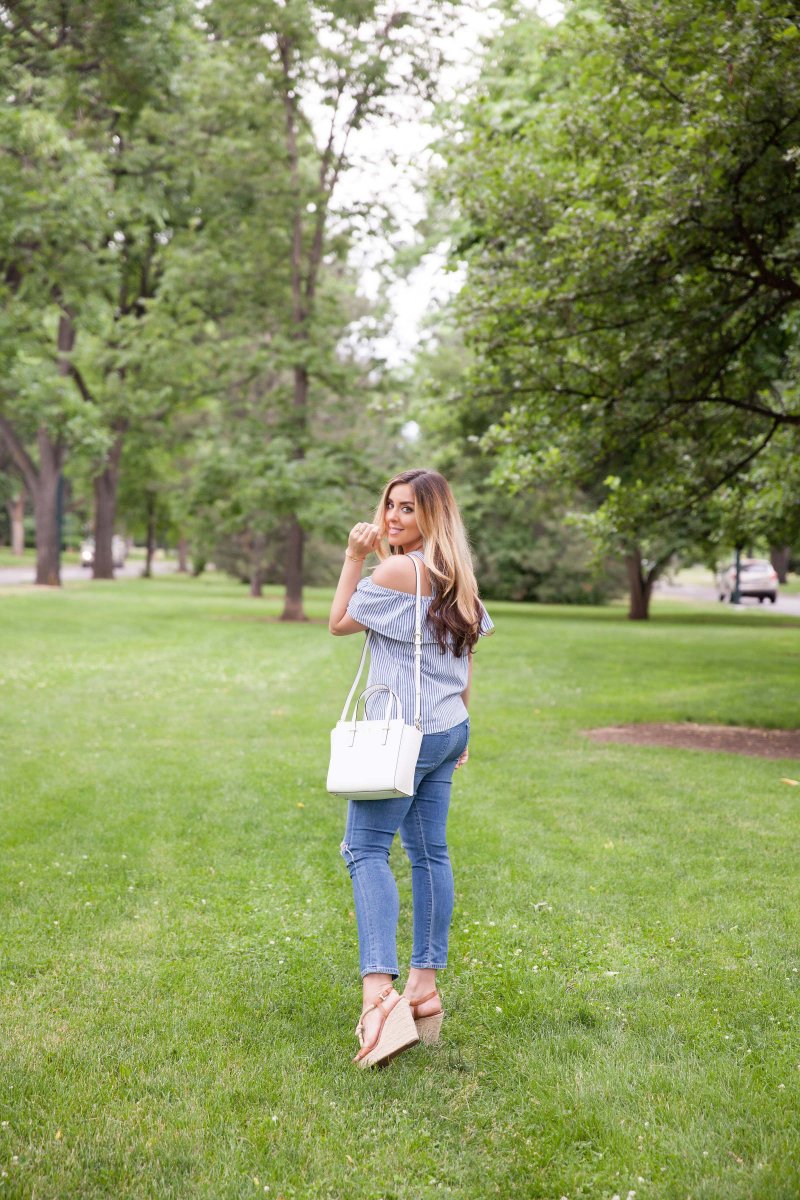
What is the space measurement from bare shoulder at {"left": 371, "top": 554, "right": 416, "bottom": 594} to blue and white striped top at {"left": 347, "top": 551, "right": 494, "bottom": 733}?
19 millimetres

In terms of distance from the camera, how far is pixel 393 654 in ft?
13.8

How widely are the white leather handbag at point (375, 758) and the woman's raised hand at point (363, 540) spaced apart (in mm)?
497

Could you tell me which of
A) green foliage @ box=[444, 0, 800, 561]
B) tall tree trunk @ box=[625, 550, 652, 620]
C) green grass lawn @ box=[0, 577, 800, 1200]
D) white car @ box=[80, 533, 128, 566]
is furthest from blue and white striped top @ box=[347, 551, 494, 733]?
white car @ box=[80, 533, 128, 566]

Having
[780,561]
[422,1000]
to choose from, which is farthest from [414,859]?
[780,561]

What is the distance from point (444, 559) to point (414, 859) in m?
1.17

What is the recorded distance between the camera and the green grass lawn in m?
3.32

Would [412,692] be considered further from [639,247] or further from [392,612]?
[639,247]

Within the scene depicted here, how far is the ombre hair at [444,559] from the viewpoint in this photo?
163 inches

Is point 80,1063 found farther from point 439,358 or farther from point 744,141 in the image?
point 439,358

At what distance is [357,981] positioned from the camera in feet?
15.7

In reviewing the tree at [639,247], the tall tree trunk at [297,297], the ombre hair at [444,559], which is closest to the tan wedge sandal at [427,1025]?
the ombre hair at [444,559]

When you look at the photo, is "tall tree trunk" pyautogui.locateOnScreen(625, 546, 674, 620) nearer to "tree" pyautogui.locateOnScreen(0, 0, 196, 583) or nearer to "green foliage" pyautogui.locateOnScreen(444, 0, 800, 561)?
"tree" pyautogui.locateOnScreen(0, 0, 196, 583)

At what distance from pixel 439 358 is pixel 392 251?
28.2ft

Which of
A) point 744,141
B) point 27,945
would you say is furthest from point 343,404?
point 27,945
